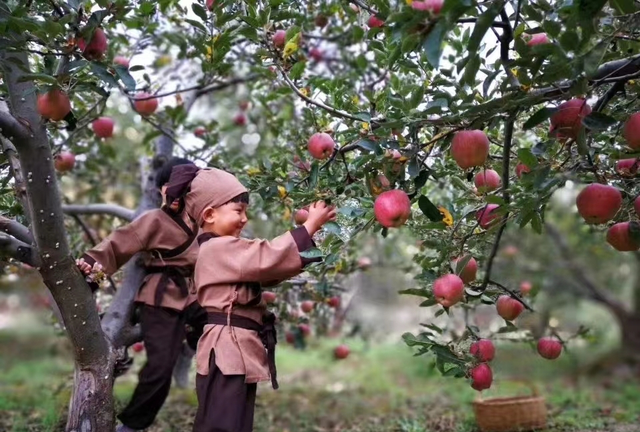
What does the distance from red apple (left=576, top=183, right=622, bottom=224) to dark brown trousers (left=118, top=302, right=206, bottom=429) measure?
1608 millimetres

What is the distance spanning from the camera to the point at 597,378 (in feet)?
20.1

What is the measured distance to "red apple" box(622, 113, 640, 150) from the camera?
1664 millimetres

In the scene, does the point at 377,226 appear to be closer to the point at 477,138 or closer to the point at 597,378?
the point at 477,138

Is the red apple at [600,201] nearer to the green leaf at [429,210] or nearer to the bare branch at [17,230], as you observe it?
the green leaf at [429,210]

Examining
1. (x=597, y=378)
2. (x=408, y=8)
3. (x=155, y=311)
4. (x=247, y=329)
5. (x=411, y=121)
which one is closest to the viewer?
(x=408, y=8)

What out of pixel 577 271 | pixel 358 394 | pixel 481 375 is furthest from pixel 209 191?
pixel 577 271

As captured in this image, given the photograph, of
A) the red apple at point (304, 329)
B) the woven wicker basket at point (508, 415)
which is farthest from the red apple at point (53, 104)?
the woven wicker basket at point (508, 415)

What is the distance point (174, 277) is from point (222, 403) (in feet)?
2.82

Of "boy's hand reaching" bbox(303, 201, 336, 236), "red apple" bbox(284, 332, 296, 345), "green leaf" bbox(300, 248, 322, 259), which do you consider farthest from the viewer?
"red apple" bbox(284, 332, 296, 345)

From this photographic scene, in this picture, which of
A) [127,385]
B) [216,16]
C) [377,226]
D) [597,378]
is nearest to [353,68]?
[216,16]

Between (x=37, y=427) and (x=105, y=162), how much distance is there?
1.58 meters

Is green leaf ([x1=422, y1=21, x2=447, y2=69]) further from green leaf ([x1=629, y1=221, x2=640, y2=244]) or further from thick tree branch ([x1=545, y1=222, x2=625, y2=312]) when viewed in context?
thick tree branch ([x1=545, y1=222, x2=625, y2=312])

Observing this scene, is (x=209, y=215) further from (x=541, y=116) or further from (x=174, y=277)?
(x=541, y=116)

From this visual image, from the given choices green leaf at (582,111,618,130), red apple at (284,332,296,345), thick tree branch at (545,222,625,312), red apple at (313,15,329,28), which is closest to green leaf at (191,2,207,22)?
red apple at (313,15,329,28)
